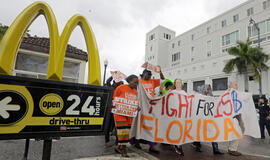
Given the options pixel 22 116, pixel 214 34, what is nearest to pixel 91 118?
pixel 22 116

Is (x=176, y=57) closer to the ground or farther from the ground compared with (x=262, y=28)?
closer to the ground

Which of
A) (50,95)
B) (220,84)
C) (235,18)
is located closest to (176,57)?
(235,18)

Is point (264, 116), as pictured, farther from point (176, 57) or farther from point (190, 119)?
point (176, 57)

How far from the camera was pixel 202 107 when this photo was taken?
163 inches

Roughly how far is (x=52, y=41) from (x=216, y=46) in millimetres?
38403

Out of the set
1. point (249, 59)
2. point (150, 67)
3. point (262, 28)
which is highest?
point (262, 28)

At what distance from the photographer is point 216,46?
114 ft

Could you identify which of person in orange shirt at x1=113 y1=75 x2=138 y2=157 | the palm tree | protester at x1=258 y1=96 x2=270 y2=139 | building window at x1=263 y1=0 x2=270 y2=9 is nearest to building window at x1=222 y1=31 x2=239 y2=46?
building window at x1=263 y1=0 x2=270 y2=9

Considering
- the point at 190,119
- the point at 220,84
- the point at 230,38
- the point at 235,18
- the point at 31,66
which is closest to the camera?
the point at 190,119

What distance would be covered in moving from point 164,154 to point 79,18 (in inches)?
134

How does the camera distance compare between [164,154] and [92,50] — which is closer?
[92,50]

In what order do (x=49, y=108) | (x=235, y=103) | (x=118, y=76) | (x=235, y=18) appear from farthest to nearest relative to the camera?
1. (x=235, y=18)
2. (x=118, y=76)
3. (x=235, y=103)
4. (x=49, y=108)

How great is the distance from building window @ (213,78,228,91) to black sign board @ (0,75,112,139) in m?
29.2

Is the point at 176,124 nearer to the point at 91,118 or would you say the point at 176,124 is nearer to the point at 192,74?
the point at 91,118
